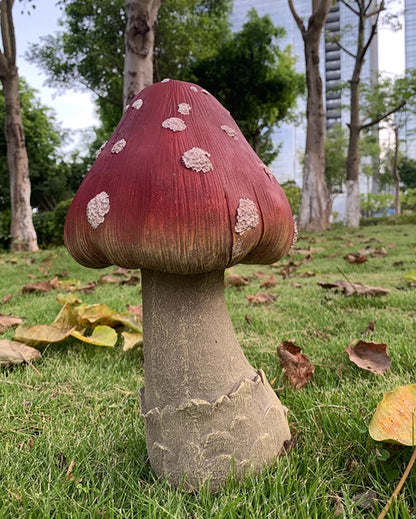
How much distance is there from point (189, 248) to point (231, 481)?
63 cm

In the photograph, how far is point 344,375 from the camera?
1.62m

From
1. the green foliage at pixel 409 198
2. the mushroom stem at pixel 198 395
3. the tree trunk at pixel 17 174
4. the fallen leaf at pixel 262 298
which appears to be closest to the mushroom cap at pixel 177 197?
the mushroom stem at pixel 198 395

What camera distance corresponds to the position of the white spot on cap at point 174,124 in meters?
1.00

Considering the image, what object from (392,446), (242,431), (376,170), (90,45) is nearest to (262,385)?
(242,431)

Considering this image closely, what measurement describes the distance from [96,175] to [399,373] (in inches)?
53.2

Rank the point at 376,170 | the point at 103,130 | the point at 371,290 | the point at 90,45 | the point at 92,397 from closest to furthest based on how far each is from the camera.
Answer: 1. the point at 92,397
2. the point at 371,290
3. the point at 90,45
4. the point at 103,130
5. the point at 376,170

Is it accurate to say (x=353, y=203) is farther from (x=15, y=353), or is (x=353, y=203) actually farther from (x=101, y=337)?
(x=15, y=353)

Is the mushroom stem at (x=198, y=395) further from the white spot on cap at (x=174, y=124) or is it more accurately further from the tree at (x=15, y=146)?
the tree at (x=15, y=146)

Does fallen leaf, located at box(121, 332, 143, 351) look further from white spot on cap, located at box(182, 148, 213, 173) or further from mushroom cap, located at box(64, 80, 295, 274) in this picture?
white spot on cap, located at box(182, 148, 213, 173)

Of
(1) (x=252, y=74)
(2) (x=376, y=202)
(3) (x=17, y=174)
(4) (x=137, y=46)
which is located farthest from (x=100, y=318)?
(2) (x=376, y=202)

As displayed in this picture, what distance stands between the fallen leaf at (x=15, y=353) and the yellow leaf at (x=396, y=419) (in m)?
1.47

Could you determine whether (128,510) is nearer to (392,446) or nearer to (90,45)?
(392,446)

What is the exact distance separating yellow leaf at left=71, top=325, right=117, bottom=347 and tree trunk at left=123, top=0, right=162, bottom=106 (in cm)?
398

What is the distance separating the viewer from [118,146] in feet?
3.38
